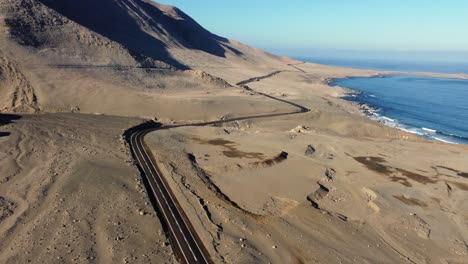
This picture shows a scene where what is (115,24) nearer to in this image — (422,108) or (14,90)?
(14,90)

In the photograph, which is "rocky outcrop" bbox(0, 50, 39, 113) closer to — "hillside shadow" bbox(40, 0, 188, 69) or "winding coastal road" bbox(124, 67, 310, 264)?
"winding coastal road" bbox(124, 67, 310, 264)

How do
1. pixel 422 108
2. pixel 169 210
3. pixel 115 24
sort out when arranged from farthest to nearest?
1. pixel 115 24
2. pixel 422 108
3. pixel 169 210

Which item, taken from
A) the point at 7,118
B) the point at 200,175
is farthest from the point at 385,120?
the point at 7,118

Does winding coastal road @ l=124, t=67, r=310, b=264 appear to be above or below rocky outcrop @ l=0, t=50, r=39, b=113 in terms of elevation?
below

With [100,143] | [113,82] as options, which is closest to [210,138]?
[100,143]

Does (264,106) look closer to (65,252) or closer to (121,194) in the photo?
(121,194)

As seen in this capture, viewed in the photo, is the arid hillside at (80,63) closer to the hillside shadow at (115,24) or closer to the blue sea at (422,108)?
the hillside shadow at (115,24)

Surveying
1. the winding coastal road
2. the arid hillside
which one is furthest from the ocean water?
the winding coastal road
